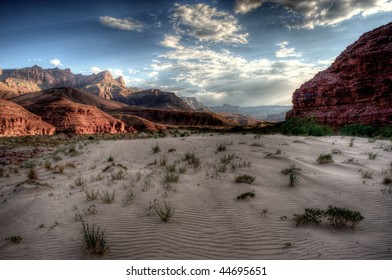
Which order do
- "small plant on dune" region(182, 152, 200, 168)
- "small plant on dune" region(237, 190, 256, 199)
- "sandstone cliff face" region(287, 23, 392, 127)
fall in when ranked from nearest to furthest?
"small plant on dune" region(237, 190, 256, 199) → "small plant on dune" region(182, 152, 200, 168) → "sandstone cliff face" region(287, 23, 392, 127)

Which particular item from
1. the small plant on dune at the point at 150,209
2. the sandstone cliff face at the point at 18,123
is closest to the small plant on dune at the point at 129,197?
the small plant on dune at the point at 150,209

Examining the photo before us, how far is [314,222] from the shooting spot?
3924mm

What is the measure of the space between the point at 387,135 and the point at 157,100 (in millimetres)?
166872

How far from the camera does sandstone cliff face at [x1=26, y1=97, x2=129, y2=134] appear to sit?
4719 cm

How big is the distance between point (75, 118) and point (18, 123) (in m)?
11.2

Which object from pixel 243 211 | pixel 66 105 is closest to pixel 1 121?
pixel 66 105

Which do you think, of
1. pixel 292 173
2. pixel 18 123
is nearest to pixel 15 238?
pixel 292 173

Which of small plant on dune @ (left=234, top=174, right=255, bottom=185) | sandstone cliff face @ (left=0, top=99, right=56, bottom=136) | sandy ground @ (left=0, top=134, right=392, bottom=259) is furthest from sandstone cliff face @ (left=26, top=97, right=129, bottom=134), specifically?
small plant on dune @ (left=234, top=174, right=255, bottom=185)

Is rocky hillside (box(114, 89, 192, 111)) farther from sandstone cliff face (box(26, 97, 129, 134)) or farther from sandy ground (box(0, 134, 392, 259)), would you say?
sandy ground (box(0, 134, 392, 259))

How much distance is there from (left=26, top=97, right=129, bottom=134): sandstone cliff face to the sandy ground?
44.0 metres

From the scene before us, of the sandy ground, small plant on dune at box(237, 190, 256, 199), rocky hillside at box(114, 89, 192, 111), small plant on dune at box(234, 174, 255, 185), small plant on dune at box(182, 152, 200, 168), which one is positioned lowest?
the sandy ground

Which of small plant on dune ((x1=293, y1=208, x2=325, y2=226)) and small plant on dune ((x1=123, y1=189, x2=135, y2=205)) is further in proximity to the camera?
small plant on dune ((x1=123, y1=189, x2=135, y2=205))

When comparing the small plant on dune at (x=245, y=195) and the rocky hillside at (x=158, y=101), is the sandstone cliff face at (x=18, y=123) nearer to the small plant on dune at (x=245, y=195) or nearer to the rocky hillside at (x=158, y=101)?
the small plant on dune at (x=245, y=195)

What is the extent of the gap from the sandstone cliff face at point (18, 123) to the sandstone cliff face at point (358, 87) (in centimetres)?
4331
